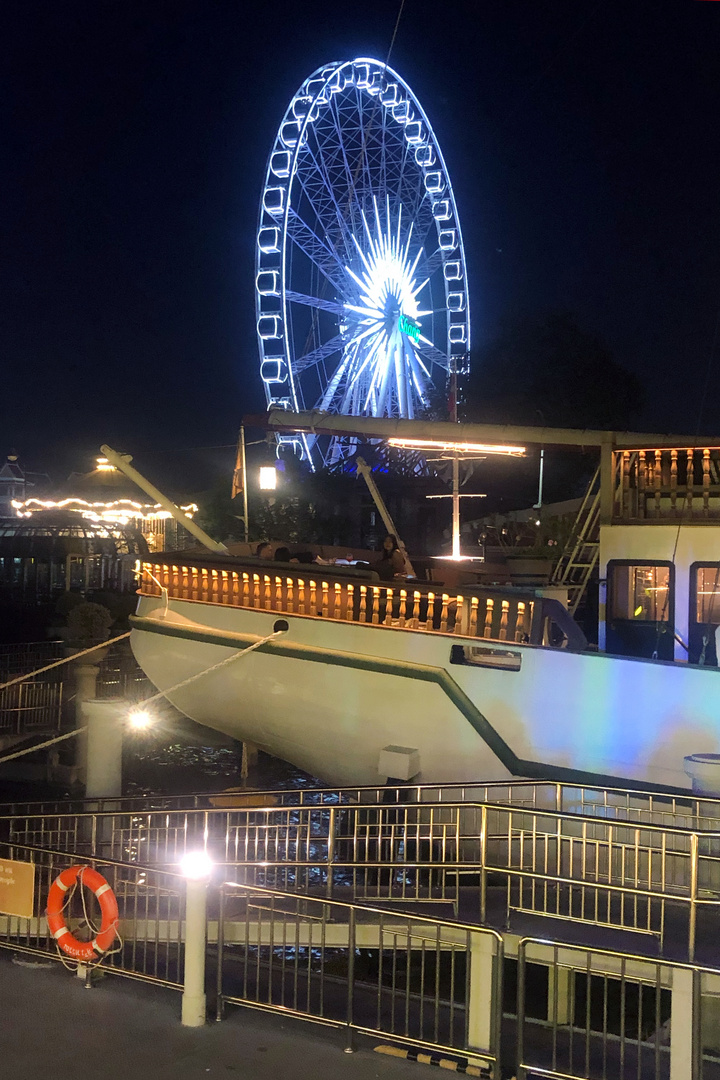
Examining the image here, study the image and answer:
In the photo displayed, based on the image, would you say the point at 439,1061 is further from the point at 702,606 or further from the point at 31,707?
the point at 31,707

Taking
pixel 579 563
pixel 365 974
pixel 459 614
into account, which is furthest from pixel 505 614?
pixel 365 974

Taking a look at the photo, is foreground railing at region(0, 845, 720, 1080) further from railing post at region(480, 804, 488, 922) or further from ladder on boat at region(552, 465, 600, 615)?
ladder on boat at region(552, 465, 600, 615)

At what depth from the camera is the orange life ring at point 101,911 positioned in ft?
19.4

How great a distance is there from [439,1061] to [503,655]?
474cm

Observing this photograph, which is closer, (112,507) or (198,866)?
(198,866)

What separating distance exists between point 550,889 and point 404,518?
33140 mm

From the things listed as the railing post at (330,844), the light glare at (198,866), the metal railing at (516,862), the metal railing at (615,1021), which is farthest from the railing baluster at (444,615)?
the light glare at (198,866)

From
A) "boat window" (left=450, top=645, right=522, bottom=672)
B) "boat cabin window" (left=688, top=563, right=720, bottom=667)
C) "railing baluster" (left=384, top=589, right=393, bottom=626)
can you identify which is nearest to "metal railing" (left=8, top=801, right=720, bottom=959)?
"boat window" (left=450, top=645, right=522, bottom=672)

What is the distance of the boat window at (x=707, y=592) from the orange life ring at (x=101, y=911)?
20.5ft

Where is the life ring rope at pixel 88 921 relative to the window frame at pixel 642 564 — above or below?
below

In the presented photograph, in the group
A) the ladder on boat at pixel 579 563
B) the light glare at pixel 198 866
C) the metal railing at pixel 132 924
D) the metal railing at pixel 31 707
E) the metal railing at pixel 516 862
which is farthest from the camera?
the metal railing at pixel 31 707

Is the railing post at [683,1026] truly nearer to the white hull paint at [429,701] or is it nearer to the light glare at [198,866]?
the light glare at [198,866]

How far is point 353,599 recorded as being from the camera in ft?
33.7

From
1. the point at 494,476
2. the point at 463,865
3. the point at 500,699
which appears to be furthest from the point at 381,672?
the point at 494,476
